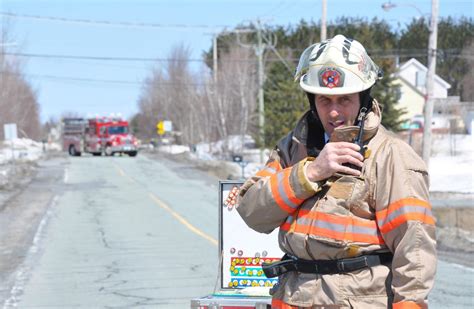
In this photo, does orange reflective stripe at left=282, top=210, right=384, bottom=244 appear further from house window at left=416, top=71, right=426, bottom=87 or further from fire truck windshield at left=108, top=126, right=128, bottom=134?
fire truck windshield at left=108, top=126, right=128, bottom=134

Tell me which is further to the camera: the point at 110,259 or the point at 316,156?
the point at 110,259

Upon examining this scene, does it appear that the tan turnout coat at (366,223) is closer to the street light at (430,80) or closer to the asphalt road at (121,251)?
the asphalt road at (121,251)

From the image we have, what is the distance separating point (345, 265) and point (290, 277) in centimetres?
28

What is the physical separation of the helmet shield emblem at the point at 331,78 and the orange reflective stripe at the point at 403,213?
513 mm

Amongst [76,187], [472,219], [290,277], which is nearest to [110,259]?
[472,219]

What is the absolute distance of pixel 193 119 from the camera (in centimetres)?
6612

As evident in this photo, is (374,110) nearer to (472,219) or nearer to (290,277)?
(290,277)

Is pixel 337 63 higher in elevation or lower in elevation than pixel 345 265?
higher

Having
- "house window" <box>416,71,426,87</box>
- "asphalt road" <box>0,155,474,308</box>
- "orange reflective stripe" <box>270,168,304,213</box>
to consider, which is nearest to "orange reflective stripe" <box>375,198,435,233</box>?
"orange reflective stripe" <box>270,168,304,213</box>

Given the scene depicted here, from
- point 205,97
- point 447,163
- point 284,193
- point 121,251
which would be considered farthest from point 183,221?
point 205,97

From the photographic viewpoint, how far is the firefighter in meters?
2.91

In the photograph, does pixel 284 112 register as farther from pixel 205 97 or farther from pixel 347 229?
pixel 347 229

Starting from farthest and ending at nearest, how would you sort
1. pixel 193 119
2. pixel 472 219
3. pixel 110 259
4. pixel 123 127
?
pixel 193 119
pixel 123 127
pixel 472 219
pixel 110 259

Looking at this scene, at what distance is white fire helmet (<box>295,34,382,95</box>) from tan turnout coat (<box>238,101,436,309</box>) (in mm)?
152
